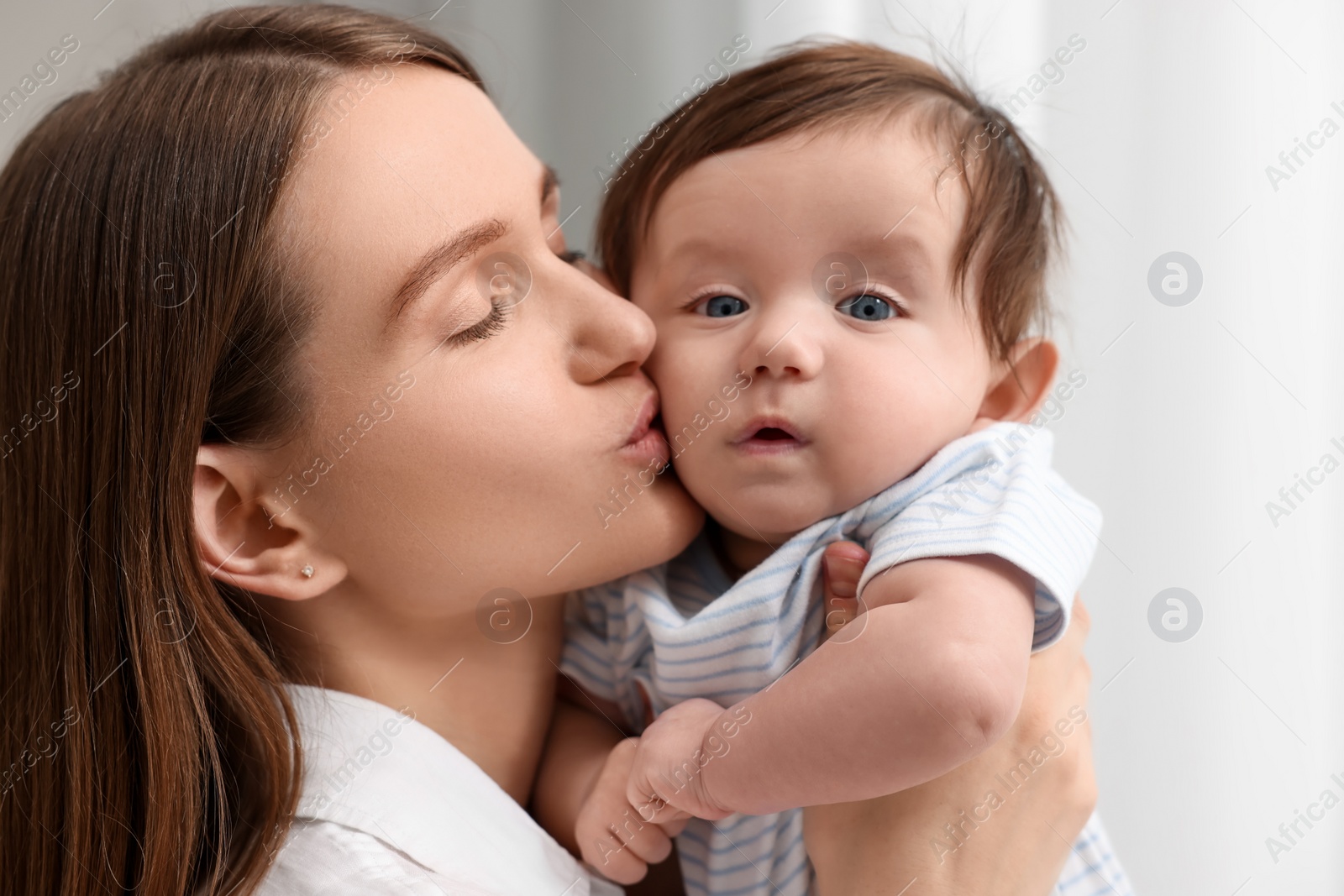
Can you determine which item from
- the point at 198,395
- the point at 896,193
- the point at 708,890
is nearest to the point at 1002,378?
the point at 896,193

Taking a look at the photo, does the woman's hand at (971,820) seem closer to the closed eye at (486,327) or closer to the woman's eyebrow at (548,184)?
the closed eye at (486,327)

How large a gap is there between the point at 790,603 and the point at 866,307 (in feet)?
1.06

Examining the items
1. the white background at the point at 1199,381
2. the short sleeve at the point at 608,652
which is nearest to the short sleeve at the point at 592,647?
the short sleeve at the point at 608,652

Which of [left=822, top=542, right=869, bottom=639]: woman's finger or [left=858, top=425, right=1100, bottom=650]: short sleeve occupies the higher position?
[left=858, top=425, right=1100, bottom=650]: short sleeve

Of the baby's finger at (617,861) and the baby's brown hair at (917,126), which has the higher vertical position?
the baby's brown hair at (917,126)

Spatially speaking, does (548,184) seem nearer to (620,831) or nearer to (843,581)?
(843,581)

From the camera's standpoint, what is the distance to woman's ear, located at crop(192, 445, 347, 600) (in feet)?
3.38

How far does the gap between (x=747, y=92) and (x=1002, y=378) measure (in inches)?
17.9

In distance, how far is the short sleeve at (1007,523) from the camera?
87 cm

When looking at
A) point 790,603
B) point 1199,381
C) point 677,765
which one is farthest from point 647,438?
point 1199,381

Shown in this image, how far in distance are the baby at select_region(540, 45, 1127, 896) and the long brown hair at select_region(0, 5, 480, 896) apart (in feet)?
1.25

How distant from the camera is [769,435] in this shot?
104cm

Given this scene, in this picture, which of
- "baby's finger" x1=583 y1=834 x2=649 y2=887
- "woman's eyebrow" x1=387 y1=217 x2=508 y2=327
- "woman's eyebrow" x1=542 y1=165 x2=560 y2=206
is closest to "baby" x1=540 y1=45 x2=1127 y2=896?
"baby's finger" x1=583 y1=834 x2=649 y2=887

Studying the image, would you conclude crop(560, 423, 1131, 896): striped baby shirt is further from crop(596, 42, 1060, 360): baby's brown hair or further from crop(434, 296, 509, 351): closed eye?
crop(434, 296, 509, 351): closed eye
